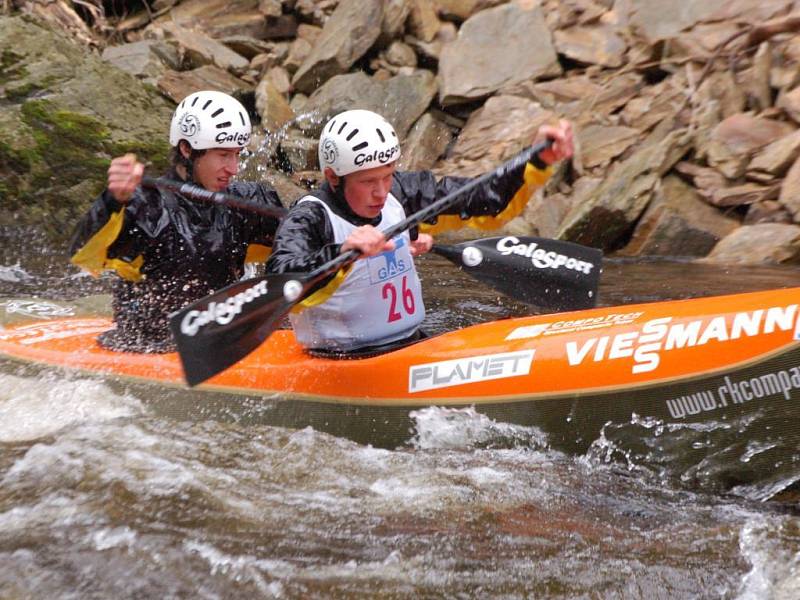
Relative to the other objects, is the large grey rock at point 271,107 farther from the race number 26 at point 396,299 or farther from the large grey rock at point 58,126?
the race number 26 at point 396,299

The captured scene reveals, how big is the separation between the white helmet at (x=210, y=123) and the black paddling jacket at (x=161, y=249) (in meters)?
0.29

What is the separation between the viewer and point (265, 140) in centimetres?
1148

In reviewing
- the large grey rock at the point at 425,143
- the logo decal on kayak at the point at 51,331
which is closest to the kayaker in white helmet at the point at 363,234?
the logo decal on kayak at the point at 51,331

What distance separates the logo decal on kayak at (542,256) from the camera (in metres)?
4.89

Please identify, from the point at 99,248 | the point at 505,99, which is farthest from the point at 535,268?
the point at 505,99

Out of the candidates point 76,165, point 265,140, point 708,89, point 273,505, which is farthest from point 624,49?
point 273,505

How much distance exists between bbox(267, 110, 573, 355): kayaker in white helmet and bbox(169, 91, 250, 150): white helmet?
69cm

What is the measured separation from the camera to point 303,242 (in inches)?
172

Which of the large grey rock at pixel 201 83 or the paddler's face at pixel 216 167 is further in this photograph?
the large grey rock at pixel 201 83

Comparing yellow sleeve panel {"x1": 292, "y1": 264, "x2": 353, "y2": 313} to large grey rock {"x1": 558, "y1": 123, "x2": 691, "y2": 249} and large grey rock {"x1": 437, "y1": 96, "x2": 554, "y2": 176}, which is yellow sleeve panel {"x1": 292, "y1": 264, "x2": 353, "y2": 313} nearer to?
large grey rock {"x1": 558, "y1": 123, "x2": 691, "y2": 249}

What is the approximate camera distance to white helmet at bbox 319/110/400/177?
439 centimetres

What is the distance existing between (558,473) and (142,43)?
1050cm

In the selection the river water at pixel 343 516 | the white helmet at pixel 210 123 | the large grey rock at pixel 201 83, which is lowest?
the river water at pixel 343 516

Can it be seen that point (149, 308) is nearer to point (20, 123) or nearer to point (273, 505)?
point (273, 505)
